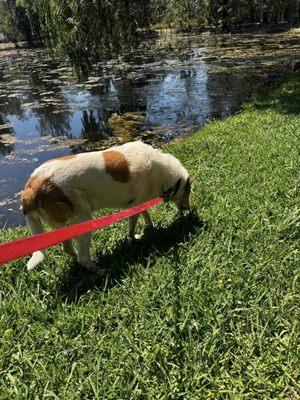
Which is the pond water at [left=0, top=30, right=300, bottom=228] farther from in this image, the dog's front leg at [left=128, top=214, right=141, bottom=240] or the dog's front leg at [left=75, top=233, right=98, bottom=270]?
the dog's front leg at [left=75, top=233, right=98, bottom=270]

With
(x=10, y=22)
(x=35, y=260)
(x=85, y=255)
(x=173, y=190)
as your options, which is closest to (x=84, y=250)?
(x=85, y=255)

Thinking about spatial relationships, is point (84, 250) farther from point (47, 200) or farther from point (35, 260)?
point (47, 200)

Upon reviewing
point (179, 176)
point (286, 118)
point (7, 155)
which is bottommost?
point (7, 155)

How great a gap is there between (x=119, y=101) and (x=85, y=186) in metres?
13.4

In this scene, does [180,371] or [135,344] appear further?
[135,344]

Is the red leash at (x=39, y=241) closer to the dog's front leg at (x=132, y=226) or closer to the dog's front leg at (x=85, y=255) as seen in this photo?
the dog's front leg at (x=85, y=255)

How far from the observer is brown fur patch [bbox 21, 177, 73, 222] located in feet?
11.5

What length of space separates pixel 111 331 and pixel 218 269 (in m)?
1.20

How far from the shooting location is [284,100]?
11.5 meters

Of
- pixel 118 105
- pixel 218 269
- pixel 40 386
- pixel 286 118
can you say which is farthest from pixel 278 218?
pixel 118 105

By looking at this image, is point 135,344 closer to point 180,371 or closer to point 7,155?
point 180,371

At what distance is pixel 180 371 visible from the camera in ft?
8.73

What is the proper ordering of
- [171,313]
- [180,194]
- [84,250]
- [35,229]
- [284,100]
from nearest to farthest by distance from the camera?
[171,313] → [35,229] → [84,250] → [180,194] → [284,100]

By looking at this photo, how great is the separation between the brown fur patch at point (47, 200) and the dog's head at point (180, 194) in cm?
144
